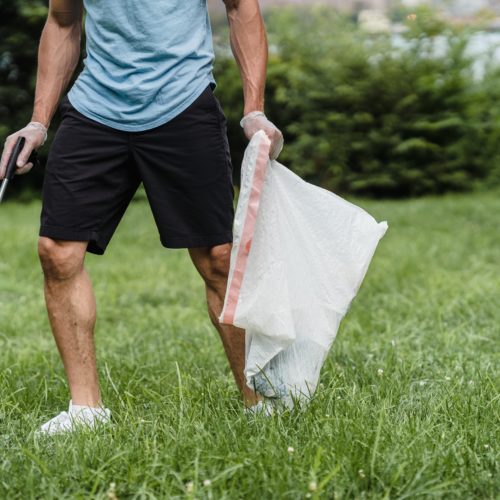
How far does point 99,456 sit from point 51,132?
465 inches

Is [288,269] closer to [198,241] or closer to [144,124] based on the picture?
[198,241]

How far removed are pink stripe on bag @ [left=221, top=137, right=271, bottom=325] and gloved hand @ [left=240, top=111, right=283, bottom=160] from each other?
56mm

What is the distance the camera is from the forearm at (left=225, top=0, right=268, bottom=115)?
3.26 m

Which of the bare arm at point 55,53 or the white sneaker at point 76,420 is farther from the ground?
the bare arm at point 55,53

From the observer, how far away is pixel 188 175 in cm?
322

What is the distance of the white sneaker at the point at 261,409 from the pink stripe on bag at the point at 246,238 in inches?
11.3

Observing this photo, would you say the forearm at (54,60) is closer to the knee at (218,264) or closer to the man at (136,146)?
the man at (136,146)

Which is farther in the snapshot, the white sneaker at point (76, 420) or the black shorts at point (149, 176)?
the black shorts at point (149, 176)

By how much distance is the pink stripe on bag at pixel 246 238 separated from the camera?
3.08 metres

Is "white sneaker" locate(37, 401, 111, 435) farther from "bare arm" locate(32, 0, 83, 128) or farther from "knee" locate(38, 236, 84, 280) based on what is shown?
"bare arm" locate(32, 0, 83, 128)

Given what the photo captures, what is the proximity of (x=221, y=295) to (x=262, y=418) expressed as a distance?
1.94 ft

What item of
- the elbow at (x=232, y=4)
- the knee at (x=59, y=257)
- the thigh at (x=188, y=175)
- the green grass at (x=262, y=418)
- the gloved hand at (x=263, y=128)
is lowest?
A: the green grass at (x=262, y=418)

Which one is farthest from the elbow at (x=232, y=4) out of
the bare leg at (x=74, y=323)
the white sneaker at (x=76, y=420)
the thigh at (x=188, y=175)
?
the white sneaker at (x=76, y=420)

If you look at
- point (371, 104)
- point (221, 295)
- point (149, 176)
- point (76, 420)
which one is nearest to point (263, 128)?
point (149, 176)
